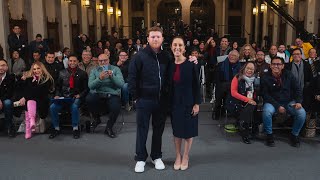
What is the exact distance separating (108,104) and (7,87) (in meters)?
1.64

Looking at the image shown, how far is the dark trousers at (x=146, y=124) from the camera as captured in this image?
147 inches

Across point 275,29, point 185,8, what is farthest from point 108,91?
point 185,8

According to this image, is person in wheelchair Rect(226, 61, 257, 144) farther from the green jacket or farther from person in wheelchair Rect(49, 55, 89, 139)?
person in wheelchair Rect(49, 55, 89, 139)

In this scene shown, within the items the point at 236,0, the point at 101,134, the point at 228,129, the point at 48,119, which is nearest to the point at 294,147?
the point at 228,129

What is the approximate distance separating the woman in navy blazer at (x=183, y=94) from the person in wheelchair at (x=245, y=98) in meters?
1.32

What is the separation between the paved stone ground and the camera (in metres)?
3.79

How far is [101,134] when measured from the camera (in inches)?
209

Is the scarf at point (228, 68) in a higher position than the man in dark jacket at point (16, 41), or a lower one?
lower

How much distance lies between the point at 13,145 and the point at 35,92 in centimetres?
88

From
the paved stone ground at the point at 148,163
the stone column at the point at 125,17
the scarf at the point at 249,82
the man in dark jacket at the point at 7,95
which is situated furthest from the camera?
the stone column at the point at 125,17

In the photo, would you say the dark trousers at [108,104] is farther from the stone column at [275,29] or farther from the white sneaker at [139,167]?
the stone column at [275,29]

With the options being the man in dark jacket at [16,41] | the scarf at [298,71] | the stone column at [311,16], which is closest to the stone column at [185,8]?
the stone column at [311,16]

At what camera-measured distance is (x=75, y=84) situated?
217 inches

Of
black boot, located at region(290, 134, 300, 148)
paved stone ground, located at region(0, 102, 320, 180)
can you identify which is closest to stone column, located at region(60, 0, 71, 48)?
paved stone ground, located at region(0, 102, 320, 180)
